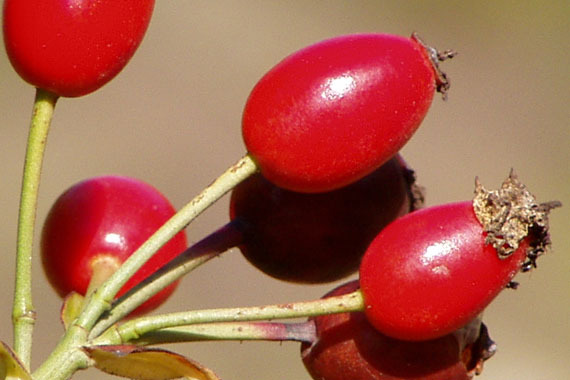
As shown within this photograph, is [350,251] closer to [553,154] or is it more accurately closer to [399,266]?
[399,266]

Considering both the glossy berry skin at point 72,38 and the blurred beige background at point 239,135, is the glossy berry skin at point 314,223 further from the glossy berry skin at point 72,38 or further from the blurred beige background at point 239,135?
the blurred beige background at point 239,135

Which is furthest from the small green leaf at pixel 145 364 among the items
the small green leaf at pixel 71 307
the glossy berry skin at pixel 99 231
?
the glossy berry skin at pixel 99 231

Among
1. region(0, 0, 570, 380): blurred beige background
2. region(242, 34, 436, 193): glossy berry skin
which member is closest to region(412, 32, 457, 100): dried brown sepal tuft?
region(242, 34, 436, 193): glossy berry skin

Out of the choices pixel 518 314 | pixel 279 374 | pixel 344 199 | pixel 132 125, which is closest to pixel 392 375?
pixel 344 199

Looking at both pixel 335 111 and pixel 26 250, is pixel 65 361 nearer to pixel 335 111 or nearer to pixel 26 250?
pixel 26 250

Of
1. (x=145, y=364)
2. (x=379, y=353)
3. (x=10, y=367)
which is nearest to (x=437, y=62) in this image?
(x=379, y=353)

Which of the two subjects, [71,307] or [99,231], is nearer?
[71,307]
